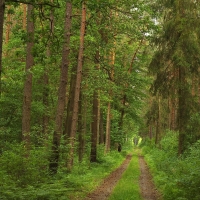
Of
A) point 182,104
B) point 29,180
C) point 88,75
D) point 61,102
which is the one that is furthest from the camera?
point 182,104

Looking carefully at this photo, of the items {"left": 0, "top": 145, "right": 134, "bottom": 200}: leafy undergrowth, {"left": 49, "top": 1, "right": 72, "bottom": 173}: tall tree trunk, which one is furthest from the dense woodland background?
{"left": 0, "top": 145, "right": 134, "bottom": 200}: leafy undergrowth

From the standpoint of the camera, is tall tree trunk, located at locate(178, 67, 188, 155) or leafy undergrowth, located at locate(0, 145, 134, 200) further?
tall tree trunk, located at locate(178, 67, 188, 155)

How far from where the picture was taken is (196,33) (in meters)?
17.1

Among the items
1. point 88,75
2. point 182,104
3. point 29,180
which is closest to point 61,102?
point 29,180

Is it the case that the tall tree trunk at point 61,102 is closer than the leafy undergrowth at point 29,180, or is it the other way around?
the leafy undergrowth at point 29,180

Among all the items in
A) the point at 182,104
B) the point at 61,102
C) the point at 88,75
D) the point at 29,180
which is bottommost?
the point at 29,180

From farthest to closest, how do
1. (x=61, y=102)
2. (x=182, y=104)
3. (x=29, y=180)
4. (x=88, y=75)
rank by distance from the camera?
(x=182, y=104) < (x=88, y=75) < (x=61, y=102) < (x=29, y=180)

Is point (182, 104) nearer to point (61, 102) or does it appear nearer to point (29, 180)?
point (61, 102)

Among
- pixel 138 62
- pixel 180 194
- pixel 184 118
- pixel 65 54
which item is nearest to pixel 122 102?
pixel 138 62

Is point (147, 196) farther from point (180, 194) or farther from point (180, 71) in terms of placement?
point (180, 71)

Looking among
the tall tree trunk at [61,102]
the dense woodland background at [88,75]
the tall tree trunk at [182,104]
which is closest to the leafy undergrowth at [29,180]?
the dense woodland background at [88,75]

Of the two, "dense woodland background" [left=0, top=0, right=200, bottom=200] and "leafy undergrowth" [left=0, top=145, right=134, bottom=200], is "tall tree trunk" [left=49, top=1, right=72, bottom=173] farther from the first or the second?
"leafy undergrowth" [left=0, top=145, right=134, bottom=200]

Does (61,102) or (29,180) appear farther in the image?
(61,102)

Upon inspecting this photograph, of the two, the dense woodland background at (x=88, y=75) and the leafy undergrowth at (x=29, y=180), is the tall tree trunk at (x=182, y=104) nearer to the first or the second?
the dense woodland background at (x=88, y=75)
